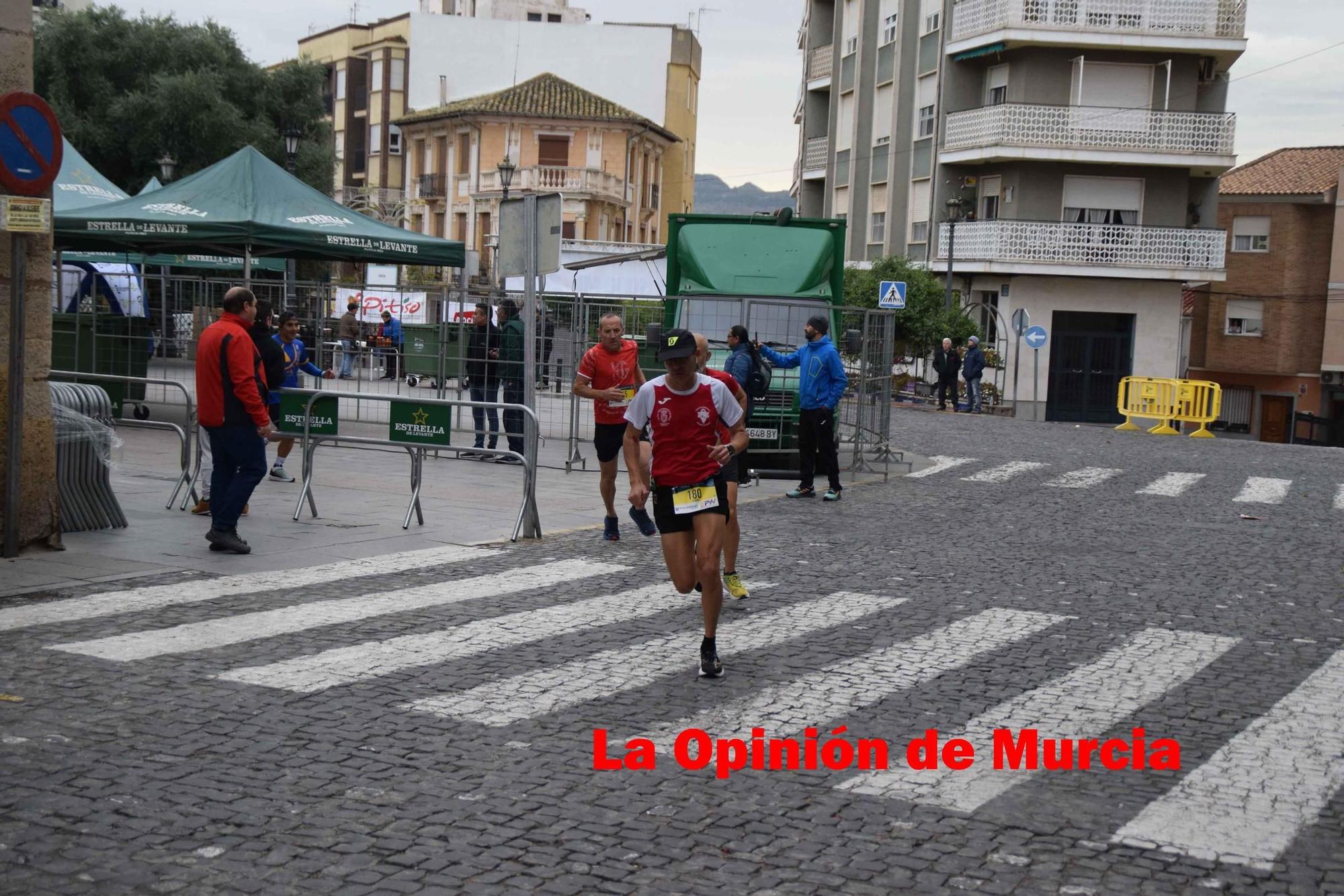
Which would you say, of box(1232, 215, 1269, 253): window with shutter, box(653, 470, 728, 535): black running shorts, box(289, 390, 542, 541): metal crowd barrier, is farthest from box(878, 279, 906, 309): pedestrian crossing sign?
box(653, 470, 728, 535): black running shorts

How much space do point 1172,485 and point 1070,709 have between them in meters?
12.4

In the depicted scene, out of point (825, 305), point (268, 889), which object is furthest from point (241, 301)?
point (825, 305)

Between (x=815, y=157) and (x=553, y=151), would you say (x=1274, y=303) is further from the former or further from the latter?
(x=553, y=151)

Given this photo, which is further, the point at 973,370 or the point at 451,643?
the point at 973,370

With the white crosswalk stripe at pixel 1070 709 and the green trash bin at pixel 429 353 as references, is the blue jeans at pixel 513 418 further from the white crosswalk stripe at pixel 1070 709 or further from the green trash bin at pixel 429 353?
the white crosswalk stripe at pixel 1070 709

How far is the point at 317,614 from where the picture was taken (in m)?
8.56

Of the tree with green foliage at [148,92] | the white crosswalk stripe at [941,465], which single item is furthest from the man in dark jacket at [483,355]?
the tree with green foliage at [148,92]

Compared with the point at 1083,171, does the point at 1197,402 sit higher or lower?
lower

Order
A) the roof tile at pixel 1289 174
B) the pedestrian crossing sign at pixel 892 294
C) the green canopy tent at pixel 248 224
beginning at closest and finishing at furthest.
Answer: the green canopy tent at pixel 248 224 → the pedestrian crossing sign at pixel 892 294 → the roof tile at pixel 1289 174

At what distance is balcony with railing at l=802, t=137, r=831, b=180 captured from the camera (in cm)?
5325

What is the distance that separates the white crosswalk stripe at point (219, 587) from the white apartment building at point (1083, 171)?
30.5 meters

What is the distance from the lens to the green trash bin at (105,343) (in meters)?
19.4

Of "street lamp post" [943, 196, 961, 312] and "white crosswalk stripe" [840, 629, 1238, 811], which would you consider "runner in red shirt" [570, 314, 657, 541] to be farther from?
"street lamp post" [943, 196, 961, 312]

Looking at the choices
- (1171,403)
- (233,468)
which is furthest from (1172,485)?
(233,468)
